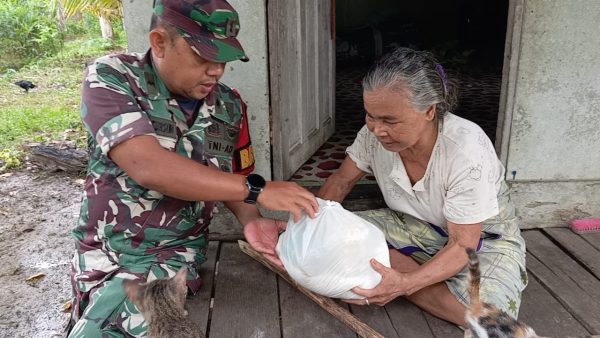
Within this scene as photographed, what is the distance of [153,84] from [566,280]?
8.25 ft

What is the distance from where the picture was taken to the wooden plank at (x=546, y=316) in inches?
99.0

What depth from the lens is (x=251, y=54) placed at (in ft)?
10.4

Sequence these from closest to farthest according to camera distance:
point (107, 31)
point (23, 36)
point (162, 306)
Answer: point (162, 306) → point (23, 36) → point (107, 31)

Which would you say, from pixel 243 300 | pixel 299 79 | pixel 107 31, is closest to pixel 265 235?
pixel 243 300

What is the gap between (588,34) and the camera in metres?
3.21

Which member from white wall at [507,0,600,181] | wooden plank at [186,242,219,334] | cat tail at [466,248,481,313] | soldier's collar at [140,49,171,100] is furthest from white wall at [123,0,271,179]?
cat tail at [466,248,481,313]

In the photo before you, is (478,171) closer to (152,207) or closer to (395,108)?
(395,108)

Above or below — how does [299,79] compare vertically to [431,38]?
above

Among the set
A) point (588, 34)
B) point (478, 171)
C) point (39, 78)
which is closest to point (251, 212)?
point (478, 171)

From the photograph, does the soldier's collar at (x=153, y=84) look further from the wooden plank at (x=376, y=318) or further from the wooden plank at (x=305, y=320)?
the wooden plank at (x=376, y=318)

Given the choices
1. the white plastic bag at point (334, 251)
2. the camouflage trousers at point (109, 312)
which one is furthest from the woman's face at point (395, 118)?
the camouflage trousers at point (109, 312)

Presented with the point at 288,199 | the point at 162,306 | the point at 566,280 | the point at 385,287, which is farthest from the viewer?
the point at 566,280

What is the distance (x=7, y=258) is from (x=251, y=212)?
6.70 feet

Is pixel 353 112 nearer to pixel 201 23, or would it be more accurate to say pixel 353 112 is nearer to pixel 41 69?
pixel 201 23
